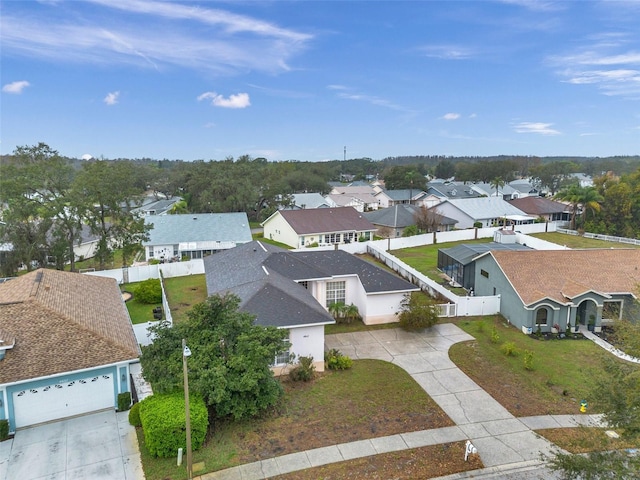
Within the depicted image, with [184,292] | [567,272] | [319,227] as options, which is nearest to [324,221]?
[319,227]

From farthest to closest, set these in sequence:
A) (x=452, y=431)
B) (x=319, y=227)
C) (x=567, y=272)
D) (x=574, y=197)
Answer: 1. (x=574, y=197)
2. (x=319, y=227)
3. (x=567, y=272)
4. (x=452, y=431)

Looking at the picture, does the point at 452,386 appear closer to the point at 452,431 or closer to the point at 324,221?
the point at 452,431

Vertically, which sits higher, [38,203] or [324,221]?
[38,203]

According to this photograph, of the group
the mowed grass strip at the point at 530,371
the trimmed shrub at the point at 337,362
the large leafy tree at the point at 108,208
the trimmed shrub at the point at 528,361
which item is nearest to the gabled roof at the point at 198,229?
the large leafy tree at the point at 108,208

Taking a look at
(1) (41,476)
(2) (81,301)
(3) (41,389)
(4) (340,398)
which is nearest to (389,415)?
(4) (340,398)

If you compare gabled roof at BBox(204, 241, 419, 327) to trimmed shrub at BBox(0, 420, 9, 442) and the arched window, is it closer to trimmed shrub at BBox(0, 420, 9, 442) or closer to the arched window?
the arched window

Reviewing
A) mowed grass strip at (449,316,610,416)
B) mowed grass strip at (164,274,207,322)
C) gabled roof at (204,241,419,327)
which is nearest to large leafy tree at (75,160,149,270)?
mowed grass strip at (164,274,207,322)
